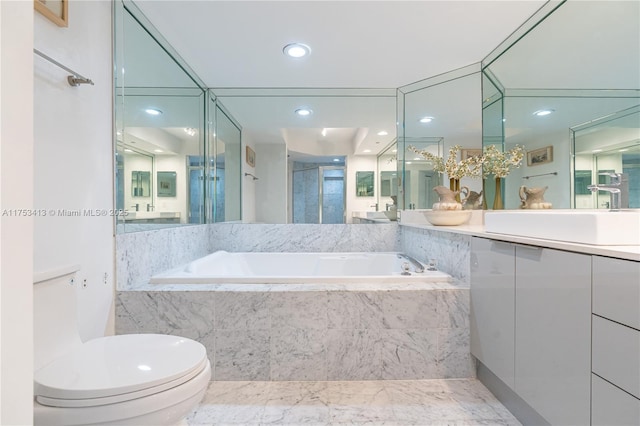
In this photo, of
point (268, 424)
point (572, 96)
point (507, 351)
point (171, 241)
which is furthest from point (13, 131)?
point (572, 96)

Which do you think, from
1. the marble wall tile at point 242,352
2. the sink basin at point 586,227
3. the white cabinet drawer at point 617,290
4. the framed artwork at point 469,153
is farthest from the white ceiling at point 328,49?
the marble wall tile at point 242,352

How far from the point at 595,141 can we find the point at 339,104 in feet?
6.77

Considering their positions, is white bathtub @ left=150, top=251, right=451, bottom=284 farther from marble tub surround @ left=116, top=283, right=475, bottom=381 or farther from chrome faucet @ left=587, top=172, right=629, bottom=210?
chrome faucet @ left=587, top=172, right=629, bottom=210

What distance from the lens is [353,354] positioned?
176 cm

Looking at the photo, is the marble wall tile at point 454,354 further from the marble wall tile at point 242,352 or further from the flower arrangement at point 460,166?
the flower arrangement at point 460,166

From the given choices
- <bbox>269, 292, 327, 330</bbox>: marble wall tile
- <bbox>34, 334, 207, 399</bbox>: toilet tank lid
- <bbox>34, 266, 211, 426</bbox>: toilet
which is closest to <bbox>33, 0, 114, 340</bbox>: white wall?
<bbox>34, 266, 211, 426</bbox>: toilet

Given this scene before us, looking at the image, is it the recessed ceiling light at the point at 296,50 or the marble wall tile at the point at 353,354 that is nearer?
the marble wall tile at the point at 353,354

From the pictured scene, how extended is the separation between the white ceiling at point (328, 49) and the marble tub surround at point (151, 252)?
1267 millimetres

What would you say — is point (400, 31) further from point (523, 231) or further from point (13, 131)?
point (13, 131)

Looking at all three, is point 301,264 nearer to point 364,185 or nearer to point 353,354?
point 364,185

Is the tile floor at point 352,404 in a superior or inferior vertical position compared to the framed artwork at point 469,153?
inferior

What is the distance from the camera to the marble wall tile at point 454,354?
1766 millimetres

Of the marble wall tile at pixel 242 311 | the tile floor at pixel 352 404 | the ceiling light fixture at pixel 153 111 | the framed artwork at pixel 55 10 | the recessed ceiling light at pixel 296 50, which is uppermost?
the recessed ceiling light at pixel 296 50

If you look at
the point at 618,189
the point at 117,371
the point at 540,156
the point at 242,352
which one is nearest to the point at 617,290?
the point at 618,189
